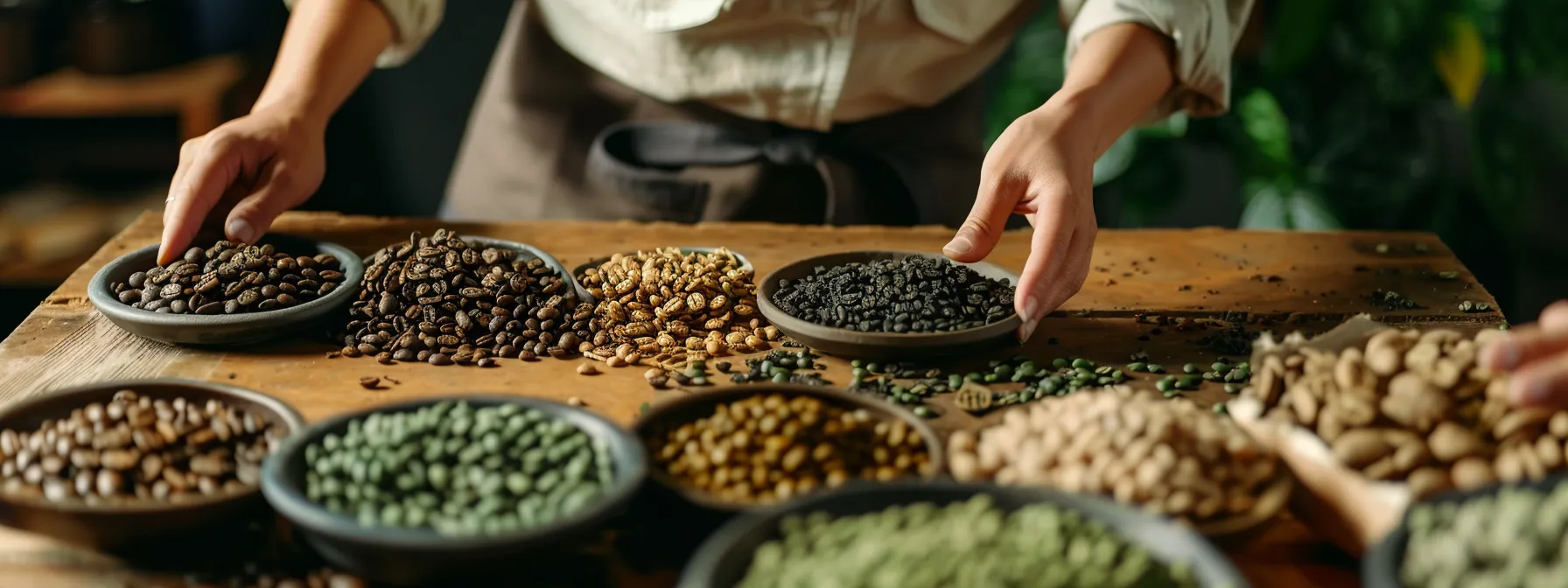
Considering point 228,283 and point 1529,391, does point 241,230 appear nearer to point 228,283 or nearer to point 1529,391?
point 228,283

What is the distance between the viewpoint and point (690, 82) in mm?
2117

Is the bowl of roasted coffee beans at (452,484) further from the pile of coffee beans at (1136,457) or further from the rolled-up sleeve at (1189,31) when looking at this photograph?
the rolled-up sleeve at (1189,31)

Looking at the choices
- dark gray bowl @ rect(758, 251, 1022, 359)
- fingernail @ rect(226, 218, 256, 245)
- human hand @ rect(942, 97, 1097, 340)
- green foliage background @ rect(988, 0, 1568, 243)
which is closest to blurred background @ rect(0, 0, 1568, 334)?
green foliage background @ rect(988, 0, 1568, 243)

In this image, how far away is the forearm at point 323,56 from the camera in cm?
203

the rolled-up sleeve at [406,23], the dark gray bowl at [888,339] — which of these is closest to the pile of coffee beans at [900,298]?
the dark gray bowl at [888,339]

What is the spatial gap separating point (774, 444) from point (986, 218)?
0.56 m

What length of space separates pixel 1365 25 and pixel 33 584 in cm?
298

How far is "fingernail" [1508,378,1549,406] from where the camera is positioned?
3.84 ft

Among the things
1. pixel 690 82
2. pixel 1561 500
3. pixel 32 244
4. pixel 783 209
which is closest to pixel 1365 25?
pixel 783 209

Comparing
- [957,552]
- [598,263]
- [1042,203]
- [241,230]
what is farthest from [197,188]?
[957,552]

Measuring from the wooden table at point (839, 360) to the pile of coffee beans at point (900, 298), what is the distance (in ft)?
0.26

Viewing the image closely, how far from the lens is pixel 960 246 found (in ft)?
5.28

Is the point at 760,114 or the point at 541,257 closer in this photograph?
the point at 541,257

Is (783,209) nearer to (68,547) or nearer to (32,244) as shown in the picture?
(68,547)
